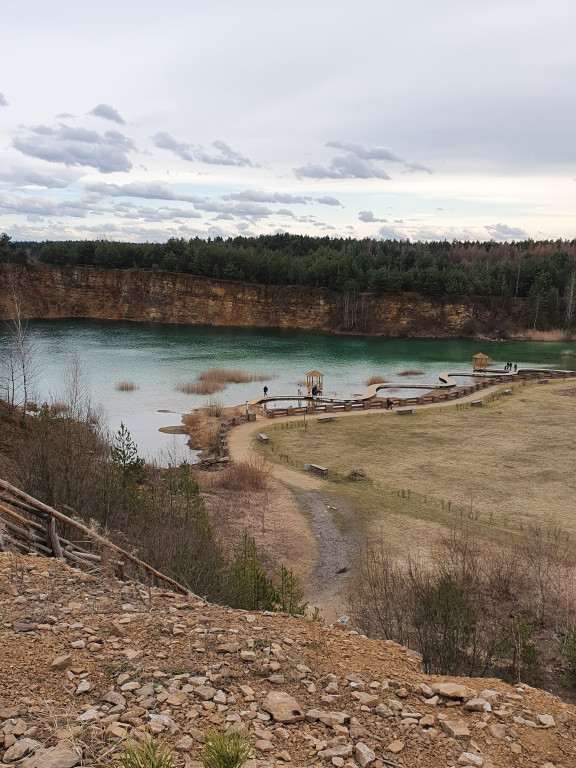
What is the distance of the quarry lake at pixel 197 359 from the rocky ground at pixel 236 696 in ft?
77.3

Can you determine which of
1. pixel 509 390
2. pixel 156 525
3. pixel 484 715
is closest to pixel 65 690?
pixel 484 715

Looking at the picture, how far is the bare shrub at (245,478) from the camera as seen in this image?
2448 cm

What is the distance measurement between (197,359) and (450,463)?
42.7 m

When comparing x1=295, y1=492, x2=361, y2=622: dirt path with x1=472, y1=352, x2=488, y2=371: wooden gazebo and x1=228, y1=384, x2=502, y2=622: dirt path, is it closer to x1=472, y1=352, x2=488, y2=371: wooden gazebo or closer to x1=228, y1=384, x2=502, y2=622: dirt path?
x1=228, y1=384, x2=502, y2=622: dirt path

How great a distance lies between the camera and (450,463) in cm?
2836

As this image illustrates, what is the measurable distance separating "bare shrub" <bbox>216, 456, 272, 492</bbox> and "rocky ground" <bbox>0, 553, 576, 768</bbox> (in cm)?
1659

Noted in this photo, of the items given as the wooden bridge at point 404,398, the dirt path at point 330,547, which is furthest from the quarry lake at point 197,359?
the dirt path at point 330,547

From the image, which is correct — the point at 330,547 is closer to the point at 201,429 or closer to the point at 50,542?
the point at 50,542

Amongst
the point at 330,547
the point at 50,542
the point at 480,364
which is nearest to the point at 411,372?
the point at 480,364

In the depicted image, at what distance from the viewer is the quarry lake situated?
143ft

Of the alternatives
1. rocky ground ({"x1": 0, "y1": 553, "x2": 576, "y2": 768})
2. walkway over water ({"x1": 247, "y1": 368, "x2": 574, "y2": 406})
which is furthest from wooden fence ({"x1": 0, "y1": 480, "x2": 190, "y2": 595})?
walkway over water ({"x1": 247, "y1": 368, "x2": 574, "y2": 406})

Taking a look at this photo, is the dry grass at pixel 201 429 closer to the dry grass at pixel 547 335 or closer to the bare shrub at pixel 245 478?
the bare shrub at pixel 245 478

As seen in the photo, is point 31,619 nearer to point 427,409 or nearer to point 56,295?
point 427,409

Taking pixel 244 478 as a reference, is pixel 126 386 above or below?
above
